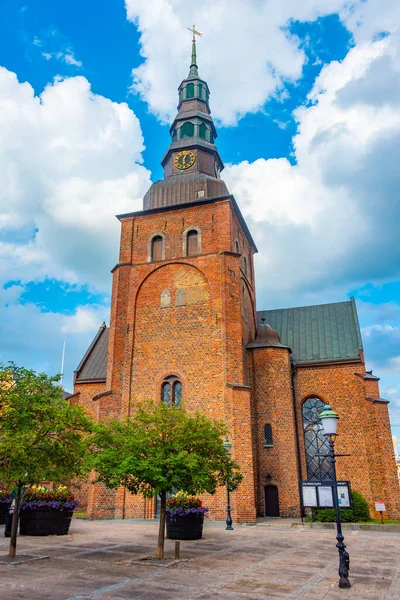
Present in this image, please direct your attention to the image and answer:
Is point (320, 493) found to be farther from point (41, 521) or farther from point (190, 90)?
point (190, 90)

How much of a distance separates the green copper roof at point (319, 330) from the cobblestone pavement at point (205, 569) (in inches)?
529

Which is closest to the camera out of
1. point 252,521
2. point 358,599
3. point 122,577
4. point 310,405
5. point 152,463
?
point 358,599

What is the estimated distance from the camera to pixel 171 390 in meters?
25.6

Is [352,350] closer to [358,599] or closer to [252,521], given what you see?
[252,521]

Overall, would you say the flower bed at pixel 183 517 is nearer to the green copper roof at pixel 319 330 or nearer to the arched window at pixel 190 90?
the green copper roof at pixel 319 330

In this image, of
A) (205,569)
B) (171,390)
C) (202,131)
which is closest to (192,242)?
(171,390)

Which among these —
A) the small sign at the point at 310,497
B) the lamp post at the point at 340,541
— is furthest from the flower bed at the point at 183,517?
the small sign at the point at 310,497

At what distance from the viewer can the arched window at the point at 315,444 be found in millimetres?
27094

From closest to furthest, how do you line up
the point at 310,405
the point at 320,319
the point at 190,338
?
the point at 190,338, the point at 310,405, the point at 320,319

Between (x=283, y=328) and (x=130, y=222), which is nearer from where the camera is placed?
(x=130, y=222)

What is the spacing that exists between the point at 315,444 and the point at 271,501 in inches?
172

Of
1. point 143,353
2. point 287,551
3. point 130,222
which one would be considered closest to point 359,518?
point 287,551

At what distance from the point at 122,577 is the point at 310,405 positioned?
67.1ft

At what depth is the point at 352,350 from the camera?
29578 millimetres
